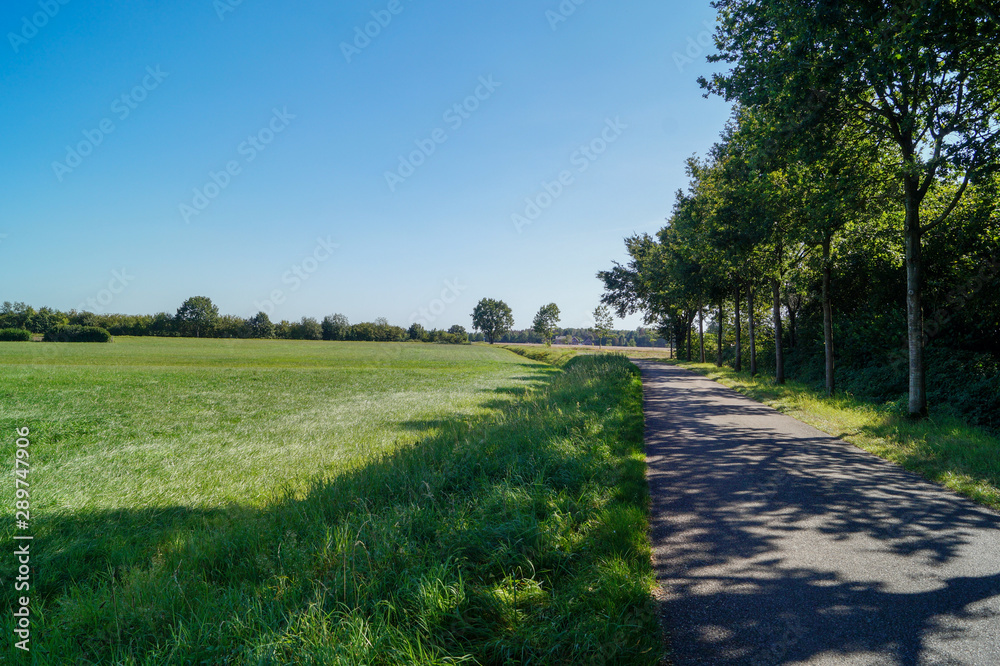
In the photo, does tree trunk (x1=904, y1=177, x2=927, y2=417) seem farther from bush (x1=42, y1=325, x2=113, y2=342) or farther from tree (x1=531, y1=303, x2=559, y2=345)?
tree (x1=531, y1=303, x2=559, y2=345)

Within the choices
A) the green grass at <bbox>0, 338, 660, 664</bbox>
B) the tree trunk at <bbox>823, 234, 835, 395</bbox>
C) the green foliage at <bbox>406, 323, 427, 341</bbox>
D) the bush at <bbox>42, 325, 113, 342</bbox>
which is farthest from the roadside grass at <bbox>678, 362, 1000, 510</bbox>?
the green foliage at <bbox>406, 323, 427, 341</bbox>

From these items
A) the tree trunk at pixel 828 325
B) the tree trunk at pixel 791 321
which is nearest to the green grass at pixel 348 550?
the tree trunk at pixel 828 325

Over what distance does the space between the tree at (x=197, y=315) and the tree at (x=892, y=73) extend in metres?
102

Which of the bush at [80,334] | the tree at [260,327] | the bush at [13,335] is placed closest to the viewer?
the bush at [13,335]

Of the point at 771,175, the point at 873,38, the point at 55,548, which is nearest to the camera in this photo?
the point at 55,548

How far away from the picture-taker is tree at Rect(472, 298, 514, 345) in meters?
145

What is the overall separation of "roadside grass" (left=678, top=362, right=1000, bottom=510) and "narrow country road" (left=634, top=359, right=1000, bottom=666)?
45 centimetres

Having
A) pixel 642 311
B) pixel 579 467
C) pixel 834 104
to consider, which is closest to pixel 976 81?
Result: pixel 834 104

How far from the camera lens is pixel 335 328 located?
106 meters

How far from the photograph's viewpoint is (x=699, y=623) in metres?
3.21

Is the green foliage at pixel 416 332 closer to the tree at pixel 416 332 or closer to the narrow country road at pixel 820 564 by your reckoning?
the tree at pixel 416 332

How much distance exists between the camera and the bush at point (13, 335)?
201 ft

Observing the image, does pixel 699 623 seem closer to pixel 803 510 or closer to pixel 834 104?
pixel 803 510

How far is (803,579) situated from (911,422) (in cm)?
1001
